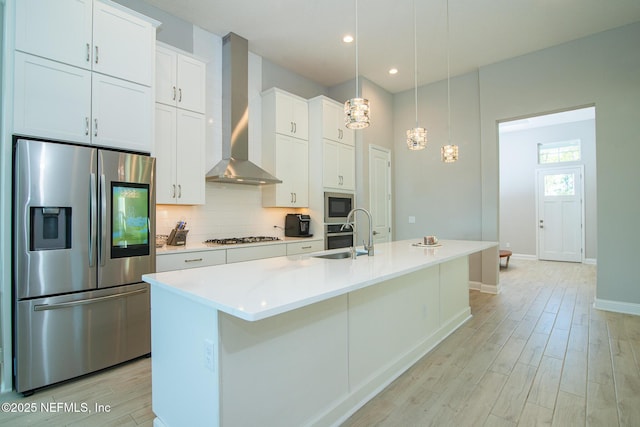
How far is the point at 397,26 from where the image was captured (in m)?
3.75

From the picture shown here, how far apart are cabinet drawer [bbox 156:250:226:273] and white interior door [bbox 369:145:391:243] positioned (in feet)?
9.47

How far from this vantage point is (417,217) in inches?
225

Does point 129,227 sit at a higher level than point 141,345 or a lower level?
higher

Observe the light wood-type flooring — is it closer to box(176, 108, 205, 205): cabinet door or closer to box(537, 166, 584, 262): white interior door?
box(176, 108, 205, 205): cabinet door

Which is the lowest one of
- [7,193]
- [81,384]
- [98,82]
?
[81,384]

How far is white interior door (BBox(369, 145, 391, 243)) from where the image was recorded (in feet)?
17.7

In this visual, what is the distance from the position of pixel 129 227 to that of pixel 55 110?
1000 mm

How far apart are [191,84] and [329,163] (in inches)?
84.0

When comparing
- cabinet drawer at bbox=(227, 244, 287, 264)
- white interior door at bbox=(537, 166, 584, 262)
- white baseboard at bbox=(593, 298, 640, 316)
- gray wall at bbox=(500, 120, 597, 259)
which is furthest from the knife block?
white interior door at bbox=(537, 166, 584, 262)

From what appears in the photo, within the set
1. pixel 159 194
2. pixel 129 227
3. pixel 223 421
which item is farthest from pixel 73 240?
pixel 223 421

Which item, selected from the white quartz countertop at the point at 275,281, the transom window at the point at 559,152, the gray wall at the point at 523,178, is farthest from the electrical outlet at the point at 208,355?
the transom window at the point at 559,152

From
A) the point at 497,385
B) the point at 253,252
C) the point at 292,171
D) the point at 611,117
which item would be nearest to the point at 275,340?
the point at 497,385

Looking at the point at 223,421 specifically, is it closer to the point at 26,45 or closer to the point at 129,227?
the point at 129,227

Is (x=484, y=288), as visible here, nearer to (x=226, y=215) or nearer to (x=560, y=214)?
(x=226, y=215)
